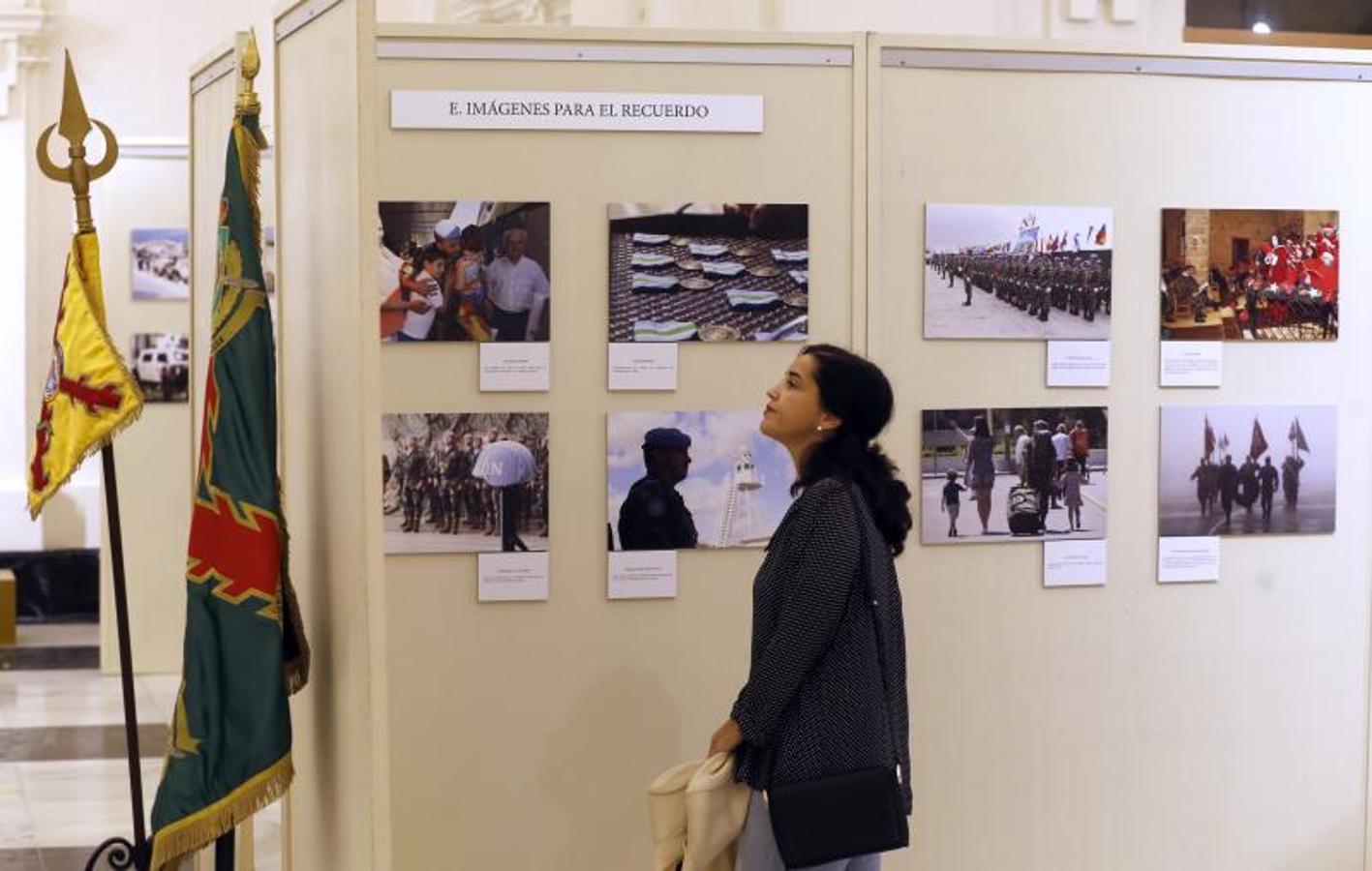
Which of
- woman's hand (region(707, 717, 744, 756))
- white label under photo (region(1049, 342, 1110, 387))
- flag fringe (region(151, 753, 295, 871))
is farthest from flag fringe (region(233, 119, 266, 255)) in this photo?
white label under photo (region(1049, 342, 1110, 387))

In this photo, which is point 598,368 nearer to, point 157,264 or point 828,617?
point 828,617

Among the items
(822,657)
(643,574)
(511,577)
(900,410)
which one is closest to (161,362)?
(511,577)

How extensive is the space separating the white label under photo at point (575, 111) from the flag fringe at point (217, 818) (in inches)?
85.7

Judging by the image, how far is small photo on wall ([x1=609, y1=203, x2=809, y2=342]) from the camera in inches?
244

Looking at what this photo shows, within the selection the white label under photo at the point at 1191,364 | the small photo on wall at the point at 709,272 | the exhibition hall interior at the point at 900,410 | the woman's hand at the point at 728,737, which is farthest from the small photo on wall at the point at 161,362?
the woman's hand at the point at 728,737

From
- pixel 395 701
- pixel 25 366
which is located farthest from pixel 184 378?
pixel 395 701

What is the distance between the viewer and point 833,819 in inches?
186

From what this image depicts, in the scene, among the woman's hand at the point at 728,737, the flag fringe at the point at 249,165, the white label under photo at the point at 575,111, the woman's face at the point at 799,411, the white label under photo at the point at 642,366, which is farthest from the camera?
the white label under photo at the point at 642,366

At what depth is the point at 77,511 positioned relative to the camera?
1509cm

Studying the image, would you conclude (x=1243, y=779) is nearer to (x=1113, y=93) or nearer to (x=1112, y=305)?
(x=1112, y=305)

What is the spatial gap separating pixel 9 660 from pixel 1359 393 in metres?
8.83

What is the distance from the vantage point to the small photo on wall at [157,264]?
12.5m

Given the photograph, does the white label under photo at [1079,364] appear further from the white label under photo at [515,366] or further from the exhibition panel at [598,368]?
the white label under photo at [515,366]

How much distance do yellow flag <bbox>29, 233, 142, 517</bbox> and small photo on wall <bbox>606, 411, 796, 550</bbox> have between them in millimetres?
1559
